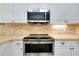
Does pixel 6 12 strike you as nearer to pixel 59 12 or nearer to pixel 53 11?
pixel 53 11

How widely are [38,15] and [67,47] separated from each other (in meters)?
0.89

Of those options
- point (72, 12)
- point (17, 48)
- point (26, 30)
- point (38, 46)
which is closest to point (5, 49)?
point (17, 48)

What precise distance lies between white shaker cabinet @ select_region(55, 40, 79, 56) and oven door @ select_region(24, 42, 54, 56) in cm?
18

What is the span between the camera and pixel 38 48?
346 cm

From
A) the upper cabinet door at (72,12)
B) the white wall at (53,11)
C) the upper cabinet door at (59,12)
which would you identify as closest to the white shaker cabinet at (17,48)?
the white wall at (53,11)

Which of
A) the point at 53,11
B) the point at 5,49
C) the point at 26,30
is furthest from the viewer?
the point at 26,30

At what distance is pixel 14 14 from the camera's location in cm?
342

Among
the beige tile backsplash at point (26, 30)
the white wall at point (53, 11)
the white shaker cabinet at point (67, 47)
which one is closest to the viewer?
the white shaker cabinet at point (67, 47)

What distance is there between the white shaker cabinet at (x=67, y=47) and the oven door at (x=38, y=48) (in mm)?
179

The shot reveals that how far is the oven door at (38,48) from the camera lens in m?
3.42

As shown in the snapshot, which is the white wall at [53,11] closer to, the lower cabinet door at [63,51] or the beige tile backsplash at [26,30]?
the beige tile backsplash at [26,30]

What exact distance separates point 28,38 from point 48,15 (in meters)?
0.67

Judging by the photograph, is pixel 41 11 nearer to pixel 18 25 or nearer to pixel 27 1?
pixel 27 1

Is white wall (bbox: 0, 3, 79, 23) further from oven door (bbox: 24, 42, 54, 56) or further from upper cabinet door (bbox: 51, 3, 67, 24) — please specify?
oven door (bbox: 24, 42, 54, 56)
